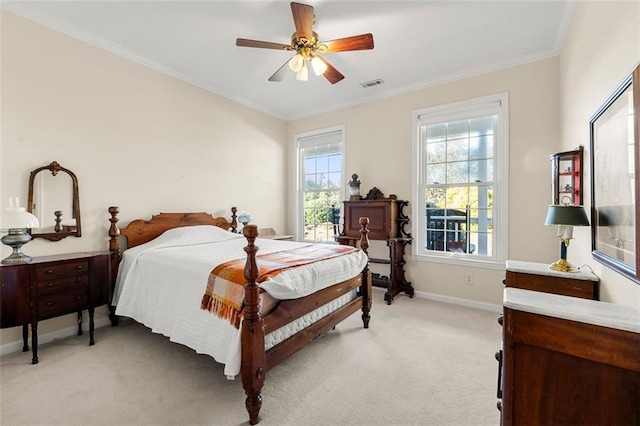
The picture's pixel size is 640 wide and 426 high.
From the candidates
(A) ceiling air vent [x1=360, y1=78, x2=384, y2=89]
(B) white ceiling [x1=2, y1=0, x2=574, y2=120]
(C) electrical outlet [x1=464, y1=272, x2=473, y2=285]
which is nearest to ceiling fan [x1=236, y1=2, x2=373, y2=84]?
(B) white ceiling [x1=2, y1=0, x2=574, y2=120]

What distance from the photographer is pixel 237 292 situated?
5.82ft

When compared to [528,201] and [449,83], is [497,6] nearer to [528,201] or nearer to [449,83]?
[449,83]

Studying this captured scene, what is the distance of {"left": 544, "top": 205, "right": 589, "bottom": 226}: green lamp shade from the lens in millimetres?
1719

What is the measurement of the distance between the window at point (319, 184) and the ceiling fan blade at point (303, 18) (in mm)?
2403

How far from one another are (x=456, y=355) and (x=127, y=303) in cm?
302

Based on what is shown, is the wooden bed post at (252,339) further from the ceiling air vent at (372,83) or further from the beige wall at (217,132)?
the ceiling air vent at (372,83)

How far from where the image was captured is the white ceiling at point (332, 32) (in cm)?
242

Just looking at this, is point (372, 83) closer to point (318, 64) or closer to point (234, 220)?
point (318, 64)

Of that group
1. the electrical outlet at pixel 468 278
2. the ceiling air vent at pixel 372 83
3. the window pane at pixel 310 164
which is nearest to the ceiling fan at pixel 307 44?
the ceiling air vent at pixel 372 83

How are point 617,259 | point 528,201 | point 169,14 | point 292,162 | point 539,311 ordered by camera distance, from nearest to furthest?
point 539,311
point 617,259
point 169,14
point 528,201
point 292,162

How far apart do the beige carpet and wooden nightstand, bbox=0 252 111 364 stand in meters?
0.36

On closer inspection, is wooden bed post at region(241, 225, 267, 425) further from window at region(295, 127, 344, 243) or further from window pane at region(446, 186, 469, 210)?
window at region(295, 127, 344, 243)

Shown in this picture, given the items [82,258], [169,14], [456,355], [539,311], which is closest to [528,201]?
[456,355]

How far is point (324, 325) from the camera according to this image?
7.70ft
